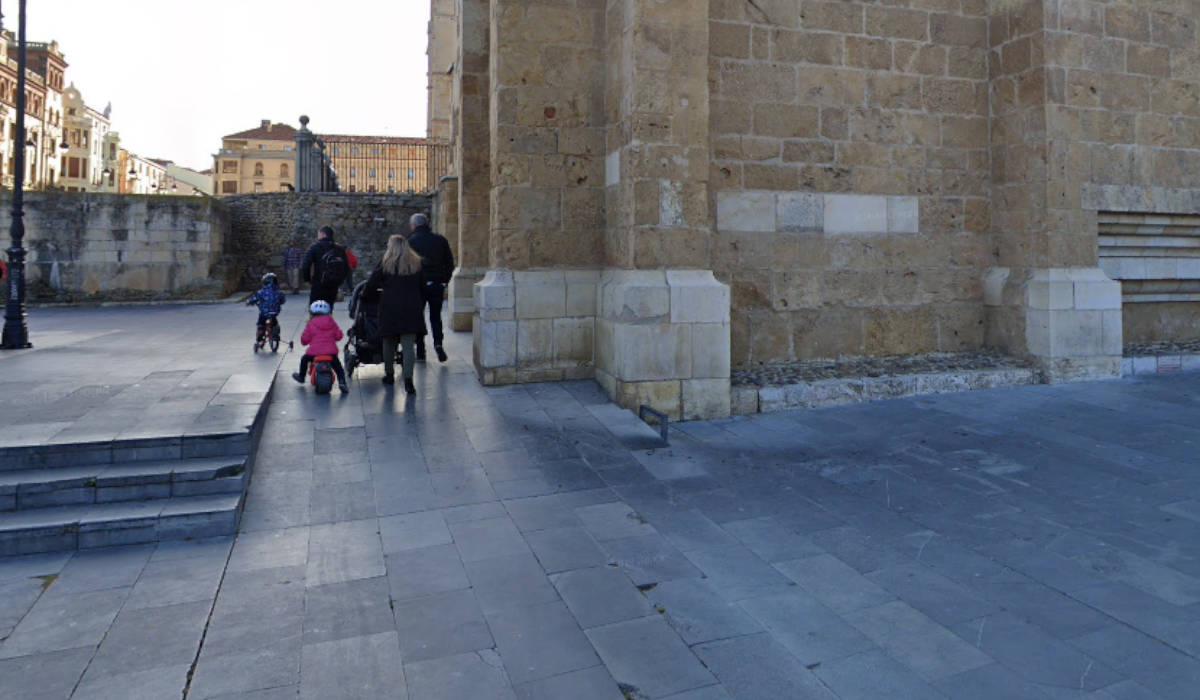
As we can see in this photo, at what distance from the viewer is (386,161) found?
28.9m

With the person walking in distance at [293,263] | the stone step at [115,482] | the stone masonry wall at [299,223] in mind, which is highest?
the stone masonry wall at [299,223]

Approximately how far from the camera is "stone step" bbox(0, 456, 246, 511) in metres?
3.87

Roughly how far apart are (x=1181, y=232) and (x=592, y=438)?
792cm

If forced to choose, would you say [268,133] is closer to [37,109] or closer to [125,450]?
[37,109]

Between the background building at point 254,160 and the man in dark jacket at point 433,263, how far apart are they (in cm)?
7730

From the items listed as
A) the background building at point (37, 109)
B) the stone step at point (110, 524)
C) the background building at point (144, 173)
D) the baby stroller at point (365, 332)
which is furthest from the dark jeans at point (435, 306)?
the background building at point (144, 173)

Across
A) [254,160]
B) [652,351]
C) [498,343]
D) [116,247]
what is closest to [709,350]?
[652,351]

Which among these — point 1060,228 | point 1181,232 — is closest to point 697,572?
point 1060,228

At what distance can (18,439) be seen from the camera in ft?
13.9

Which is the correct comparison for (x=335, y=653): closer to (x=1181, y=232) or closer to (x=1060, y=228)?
(x=1060, y=228)

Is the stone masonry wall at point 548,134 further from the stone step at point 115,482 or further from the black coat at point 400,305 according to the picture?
the stone step at point 115,482

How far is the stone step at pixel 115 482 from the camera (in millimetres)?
3867

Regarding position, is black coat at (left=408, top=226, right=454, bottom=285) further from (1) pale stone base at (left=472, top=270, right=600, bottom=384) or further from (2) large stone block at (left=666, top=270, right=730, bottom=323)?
(2) large stone block at (left=666, top=270, right=730, bottom=323)

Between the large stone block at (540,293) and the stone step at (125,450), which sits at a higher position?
the large stone block at (540,293)
